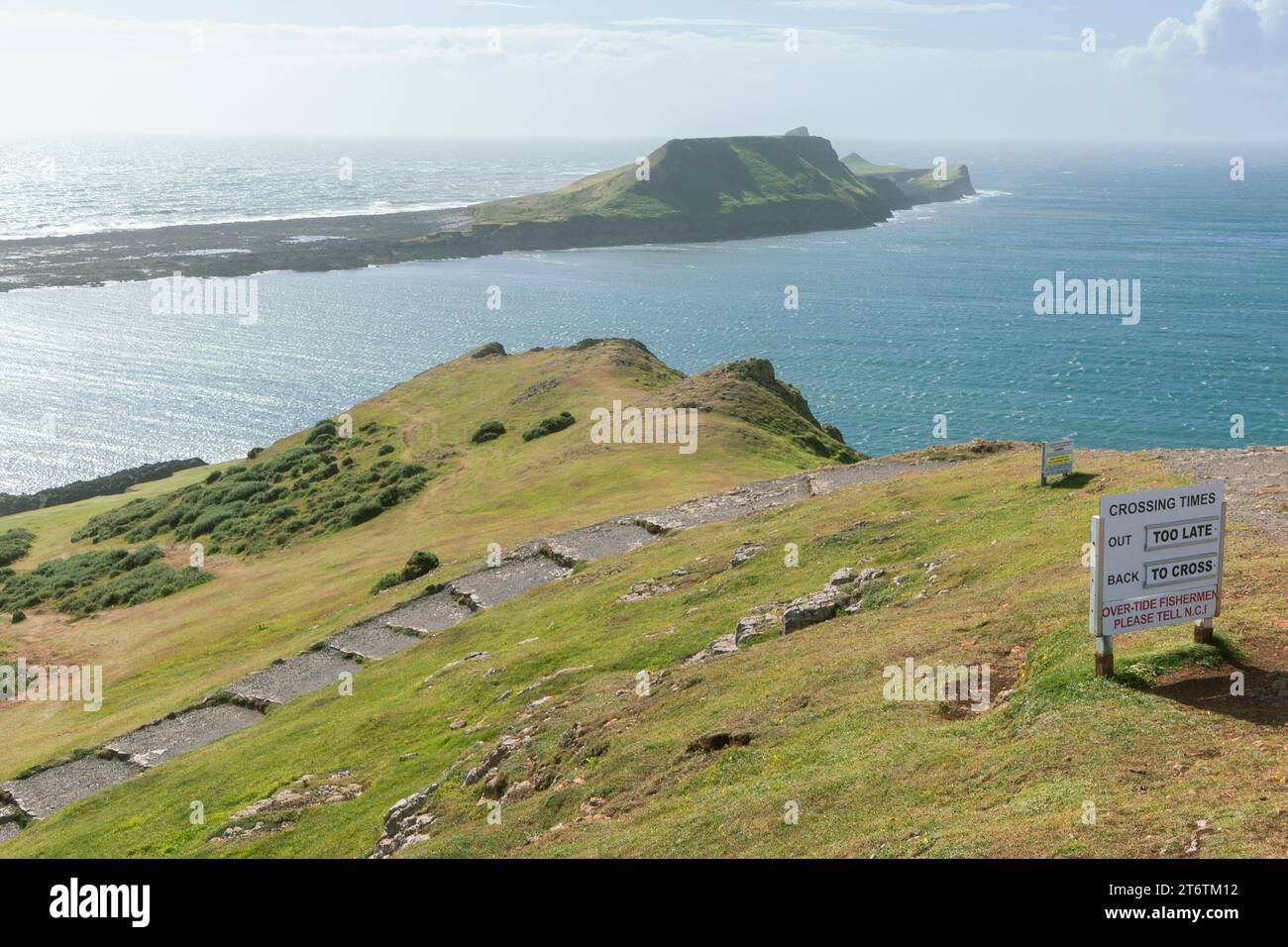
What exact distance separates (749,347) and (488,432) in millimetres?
68912

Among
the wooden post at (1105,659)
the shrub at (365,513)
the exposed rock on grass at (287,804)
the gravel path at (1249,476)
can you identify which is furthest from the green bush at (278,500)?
the wooden post at (1105,659)

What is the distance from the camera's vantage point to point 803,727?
1952cm

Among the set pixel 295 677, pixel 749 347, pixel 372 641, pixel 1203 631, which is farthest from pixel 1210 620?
pixel 749 347

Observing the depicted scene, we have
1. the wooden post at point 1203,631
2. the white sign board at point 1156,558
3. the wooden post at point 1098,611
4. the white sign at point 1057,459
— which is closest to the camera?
the wooden post at point 1098,611

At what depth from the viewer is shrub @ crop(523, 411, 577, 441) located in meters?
70.8

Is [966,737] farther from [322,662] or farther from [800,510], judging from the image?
[322,662]

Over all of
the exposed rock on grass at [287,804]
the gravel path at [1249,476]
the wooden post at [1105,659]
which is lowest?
the exposed rock on grass at [287,804]

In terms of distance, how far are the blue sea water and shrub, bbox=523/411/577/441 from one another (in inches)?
1257

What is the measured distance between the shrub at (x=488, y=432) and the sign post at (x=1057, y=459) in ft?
156

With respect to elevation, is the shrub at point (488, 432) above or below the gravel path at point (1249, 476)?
below

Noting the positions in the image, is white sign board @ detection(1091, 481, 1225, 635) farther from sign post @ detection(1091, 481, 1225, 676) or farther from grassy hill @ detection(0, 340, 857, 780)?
grassy hill @ detection(0, 340, 857, 780)

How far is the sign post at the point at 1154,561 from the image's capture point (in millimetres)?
16234

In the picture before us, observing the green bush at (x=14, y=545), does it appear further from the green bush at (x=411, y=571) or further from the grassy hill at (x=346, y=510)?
the green bush at (x=411, y=571)

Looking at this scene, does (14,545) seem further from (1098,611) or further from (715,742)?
(1098,611)
